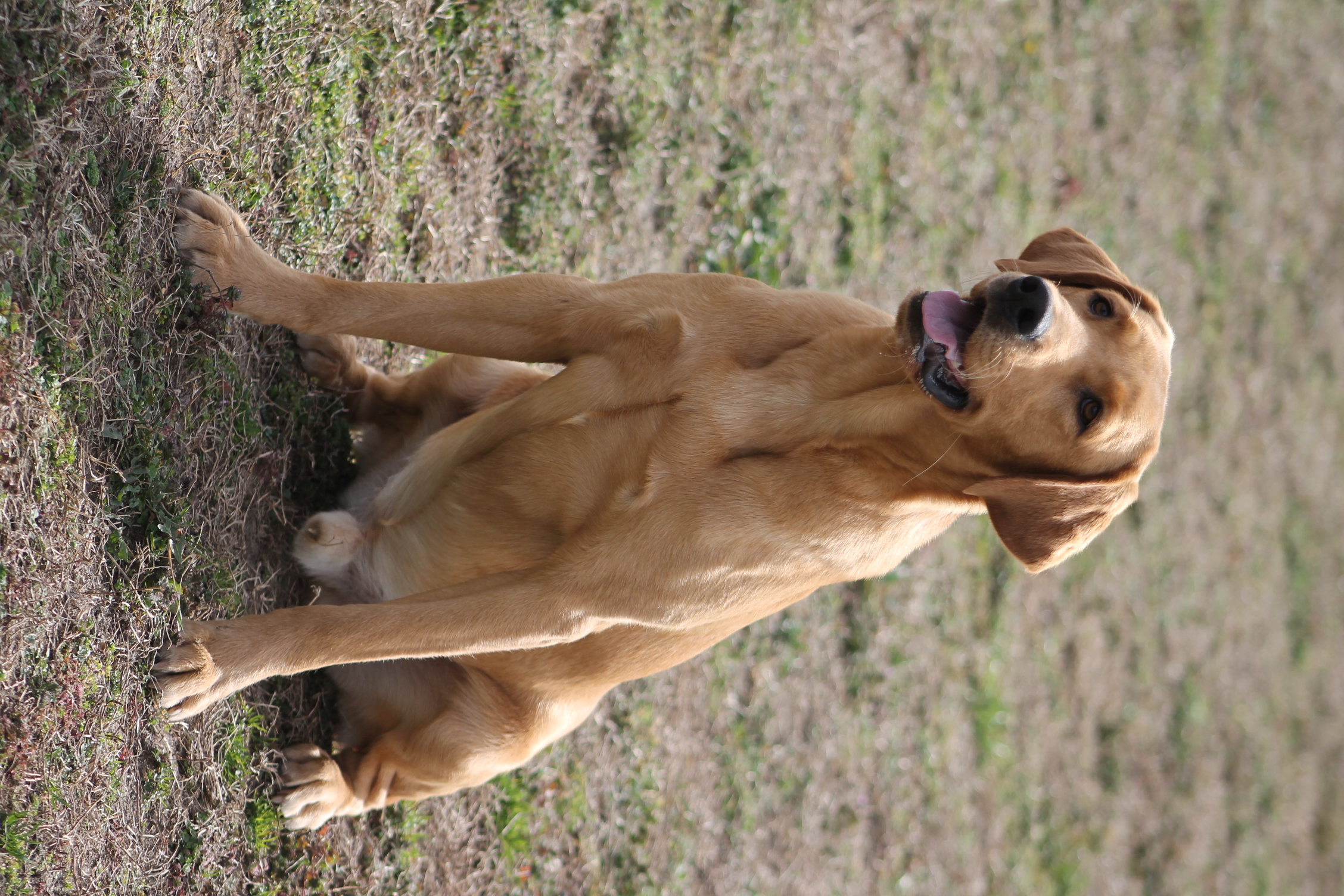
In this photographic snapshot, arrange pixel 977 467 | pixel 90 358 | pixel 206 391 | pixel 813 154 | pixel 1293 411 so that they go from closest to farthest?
pixel 90 358
pixel 977 467
pixel 206 391
pixel 813 154
pixel 1293 411

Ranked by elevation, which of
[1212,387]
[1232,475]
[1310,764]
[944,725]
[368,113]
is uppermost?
[368,113]

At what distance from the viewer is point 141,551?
3762 millimetres

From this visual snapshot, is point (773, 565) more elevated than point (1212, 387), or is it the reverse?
point (773, 565)

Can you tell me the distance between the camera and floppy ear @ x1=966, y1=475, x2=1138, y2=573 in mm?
3662

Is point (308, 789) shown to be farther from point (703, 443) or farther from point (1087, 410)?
point (1087, 410)

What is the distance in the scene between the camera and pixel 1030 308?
11.6ft

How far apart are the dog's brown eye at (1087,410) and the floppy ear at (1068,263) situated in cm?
53

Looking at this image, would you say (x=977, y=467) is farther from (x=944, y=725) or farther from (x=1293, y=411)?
(x=1293, y=411)

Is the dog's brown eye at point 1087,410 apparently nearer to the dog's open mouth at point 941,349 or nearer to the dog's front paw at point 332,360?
the dog's open mouth at point 941,349

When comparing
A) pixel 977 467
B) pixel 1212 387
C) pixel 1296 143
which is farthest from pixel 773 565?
pixel 1296 143

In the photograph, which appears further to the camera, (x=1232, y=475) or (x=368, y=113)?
(x=1232, y=475)

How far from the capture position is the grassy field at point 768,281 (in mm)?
3559

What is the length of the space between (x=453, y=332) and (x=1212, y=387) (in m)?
9.50

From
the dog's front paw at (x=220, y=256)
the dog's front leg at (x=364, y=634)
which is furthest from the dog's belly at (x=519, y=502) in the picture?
the dog's front paw at (x=220, y=256)
